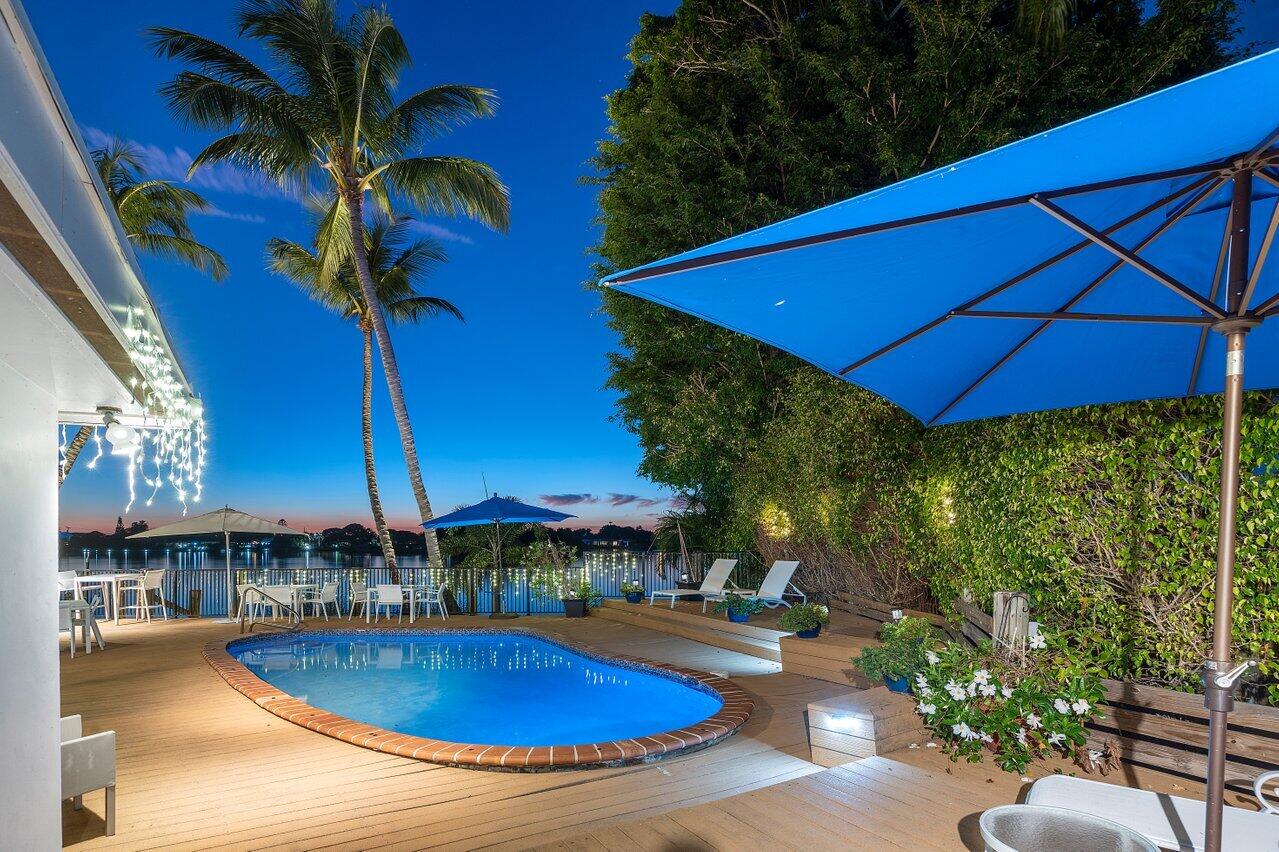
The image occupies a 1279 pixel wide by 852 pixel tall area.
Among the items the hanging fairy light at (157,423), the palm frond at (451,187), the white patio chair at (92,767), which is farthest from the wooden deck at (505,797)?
the palm frond at (451,187)

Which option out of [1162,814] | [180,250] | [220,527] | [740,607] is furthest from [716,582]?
[180,250]

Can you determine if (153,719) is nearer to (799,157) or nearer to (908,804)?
(908,804)

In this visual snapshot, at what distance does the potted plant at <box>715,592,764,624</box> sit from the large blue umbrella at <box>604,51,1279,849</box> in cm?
571

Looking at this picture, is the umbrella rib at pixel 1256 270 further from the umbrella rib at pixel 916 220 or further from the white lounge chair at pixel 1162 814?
the white lounge chair at pixel 1162 814

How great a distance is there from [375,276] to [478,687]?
1149 cm

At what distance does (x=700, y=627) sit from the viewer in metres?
9.77

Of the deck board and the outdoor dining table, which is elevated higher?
the deck board

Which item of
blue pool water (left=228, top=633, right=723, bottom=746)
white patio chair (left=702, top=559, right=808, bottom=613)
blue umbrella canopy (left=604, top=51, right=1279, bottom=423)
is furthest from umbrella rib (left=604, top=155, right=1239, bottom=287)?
white patio chair (left=702, top=559, right=808, bottom=613)

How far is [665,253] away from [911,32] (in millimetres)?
4840

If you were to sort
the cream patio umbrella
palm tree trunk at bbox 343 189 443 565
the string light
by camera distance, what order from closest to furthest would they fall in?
the string light, the cream patio umbrella, palm tree trunk at bbox 343 189 443 565

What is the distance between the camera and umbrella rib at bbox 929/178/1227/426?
7.63ft

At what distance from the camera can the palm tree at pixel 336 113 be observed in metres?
11.6

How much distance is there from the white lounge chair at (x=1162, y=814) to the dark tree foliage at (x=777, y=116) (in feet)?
16.2

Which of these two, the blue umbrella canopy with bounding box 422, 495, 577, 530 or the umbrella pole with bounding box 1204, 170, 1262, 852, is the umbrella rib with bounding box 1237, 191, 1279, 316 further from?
the blue umbrella canopy with bounding box 422, 495, 577, 530
